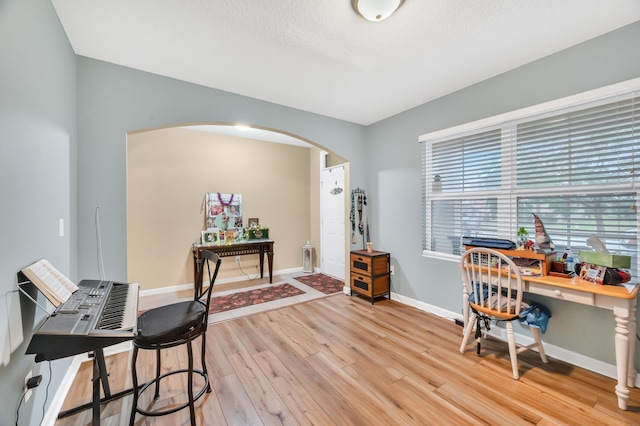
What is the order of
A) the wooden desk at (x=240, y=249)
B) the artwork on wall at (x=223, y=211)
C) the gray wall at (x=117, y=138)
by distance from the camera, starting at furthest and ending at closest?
the artwork on wall at (x=223, y=211), the wooden desk at (x=240, y=249), the gray wall at (x=117, y=138)

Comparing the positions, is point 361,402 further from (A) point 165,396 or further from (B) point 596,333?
(B) point 596,333

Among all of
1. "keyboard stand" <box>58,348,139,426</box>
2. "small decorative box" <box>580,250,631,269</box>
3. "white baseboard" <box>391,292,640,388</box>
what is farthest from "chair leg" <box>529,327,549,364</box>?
"keyboard stand" <box>58,348,139,426</box>

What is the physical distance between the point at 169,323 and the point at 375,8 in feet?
7.83

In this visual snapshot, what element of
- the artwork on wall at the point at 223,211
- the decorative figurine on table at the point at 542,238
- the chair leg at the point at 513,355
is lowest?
the chair leg at the point at 513,355

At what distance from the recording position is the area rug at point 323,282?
4.25 m

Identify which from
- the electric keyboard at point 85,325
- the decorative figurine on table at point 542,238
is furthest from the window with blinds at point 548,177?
the electric keyboard at point 85,325

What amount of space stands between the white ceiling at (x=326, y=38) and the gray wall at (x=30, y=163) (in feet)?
1.45

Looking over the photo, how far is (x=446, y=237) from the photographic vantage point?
3.12 metres

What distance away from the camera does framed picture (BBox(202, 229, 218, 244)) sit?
14.3 feet

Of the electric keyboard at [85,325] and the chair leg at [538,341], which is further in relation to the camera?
the chair leg at [538,341]

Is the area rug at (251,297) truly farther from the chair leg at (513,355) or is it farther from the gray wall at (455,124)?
the chair leg at (513,355)

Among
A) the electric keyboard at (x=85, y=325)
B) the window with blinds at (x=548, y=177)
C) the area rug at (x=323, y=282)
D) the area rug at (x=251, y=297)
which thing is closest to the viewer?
the electric keyboard at (x=85, y=325)

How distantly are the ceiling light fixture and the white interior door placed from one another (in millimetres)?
3017

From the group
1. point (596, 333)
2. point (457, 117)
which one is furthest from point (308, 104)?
point (596, 333)
